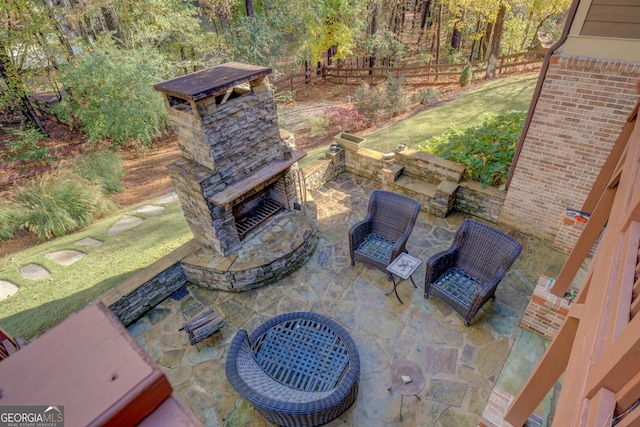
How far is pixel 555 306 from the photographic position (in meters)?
4.43

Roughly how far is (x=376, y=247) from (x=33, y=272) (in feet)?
20.4

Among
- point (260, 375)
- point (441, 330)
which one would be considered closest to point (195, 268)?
point (260, 375)

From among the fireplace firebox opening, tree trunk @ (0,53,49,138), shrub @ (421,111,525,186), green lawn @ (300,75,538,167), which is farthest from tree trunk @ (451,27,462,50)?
tree trunk @ (0,53,49,138)

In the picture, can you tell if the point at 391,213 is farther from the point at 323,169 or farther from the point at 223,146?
the point at 223,146

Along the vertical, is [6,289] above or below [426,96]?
below

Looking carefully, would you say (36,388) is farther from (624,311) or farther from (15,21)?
(15,21)

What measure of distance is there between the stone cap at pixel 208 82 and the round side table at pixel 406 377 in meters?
4.38

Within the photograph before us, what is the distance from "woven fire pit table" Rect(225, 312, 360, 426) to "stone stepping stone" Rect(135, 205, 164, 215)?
16.0 ft

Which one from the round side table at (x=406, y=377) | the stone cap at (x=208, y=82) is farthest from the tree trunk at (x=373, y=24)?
the round side table at (x=406, y=377)

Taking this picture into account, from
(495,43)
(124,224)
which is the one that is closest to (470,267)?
(124,224)

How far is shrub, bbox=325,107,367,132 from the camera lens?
11.5 metres

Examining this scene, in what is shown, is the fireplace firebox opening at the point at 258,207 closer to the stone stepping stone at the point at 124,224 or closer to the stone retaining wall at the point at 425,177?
the stone retaining wall at the point at 425,177
